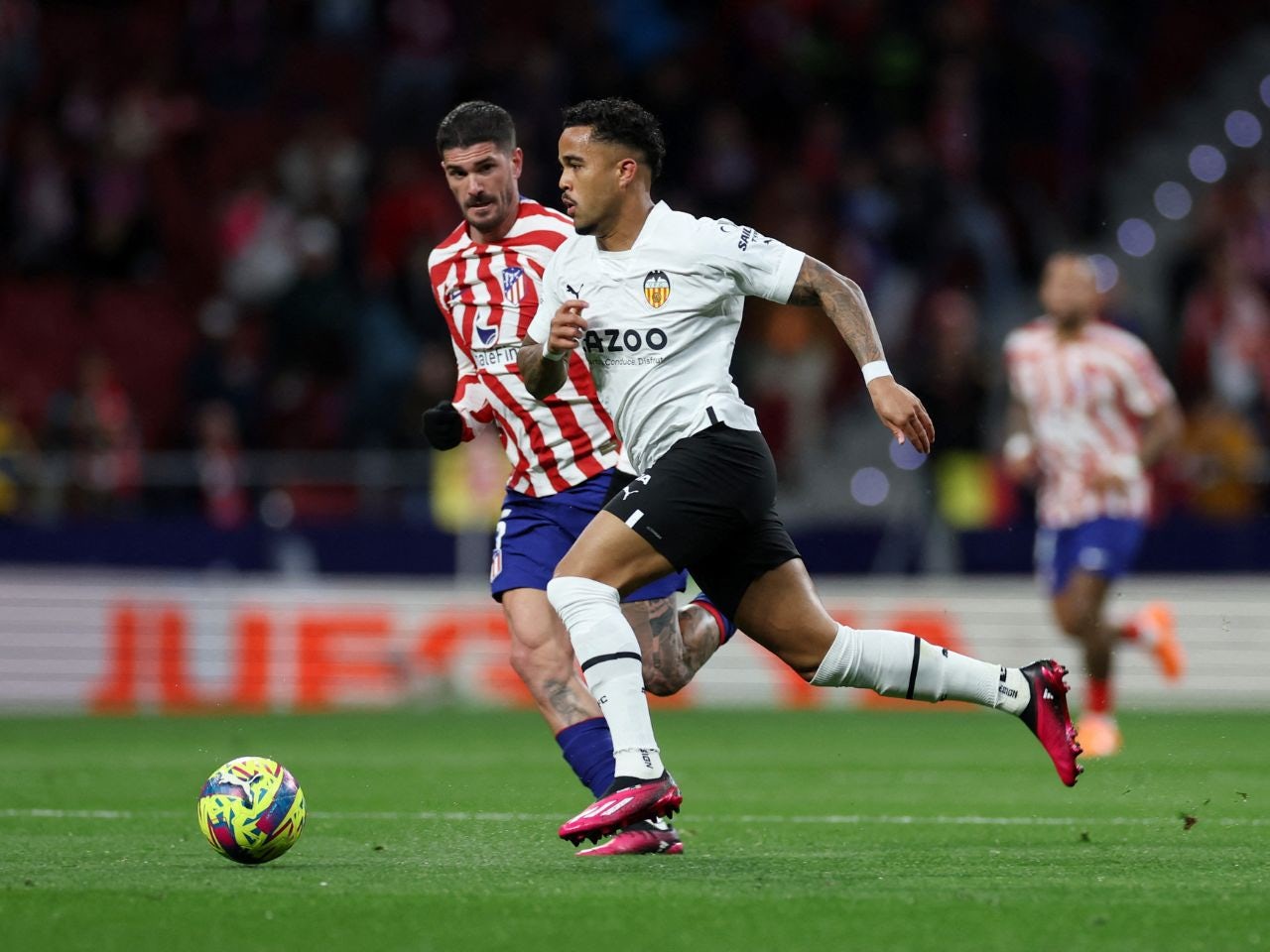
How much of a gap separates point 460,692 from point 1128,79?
948cm

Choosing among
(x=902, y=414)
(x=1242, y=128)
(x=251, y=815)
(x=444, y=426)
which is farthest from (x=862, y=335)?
(x=1242, y=128)

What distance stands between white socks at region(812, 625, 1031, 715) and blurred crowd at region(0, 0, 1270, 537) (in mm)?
9583

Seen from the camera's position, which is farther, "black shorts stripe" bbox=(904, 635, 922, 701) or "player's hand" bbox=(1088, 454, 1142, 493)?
"player's hand" bbox=(1088, 454, 1142, 493)

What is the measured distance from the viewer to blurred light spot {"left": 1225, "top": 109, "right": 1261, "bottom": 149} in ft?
69.7

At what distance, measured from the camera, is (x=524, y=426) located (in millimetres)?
7641

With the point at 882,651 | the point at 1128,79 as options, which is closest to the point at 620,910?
the point at 882,651

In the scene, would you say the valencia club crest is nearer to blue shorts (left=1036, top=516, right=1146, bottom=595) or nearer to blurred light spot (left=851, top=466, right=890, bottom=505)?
blue shorts (left=1036, top=516, right=1146, bottom=595)

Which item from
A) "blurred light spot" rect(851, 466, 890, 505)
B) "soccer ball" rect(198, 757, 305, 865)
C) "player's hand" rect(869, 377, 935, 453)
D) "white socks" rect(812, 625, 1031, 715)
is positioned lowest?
"blurred light spot" rect(851, 466, 890, 505)

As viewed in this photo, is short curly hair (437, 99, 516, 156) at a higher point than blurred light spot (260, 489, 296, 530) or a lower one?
higher

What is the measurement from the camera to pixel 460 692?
16.6 metres

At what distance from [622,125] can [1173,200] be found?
49.6ft

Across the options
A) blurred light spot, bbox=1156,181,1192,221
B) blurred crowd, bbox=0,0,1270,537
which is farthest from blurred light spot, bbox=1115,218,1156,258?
blurred crowd, bbox=0,0,1270,537

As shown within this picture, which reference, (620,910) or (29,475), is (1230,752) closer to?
(620,910)

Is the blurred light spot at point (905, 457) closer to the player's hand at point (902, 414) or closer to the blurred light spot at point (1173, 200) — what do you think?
the blurred light spot at point (1173, 200)
